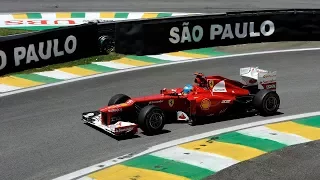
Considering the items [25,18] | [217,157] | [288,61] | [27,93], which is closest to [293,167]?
[217,157]

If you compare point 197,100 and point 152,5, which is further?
point 152,5

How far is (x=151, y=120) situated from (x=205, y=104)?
60.6 inches

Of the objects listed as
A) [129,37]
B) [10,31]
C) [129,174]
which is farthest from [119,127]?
[10,31]

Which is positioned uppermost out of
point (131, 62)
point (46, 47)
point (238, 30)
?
point (238, 30)

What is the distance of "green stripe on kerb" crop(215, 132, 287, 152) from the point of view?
12.5 meters

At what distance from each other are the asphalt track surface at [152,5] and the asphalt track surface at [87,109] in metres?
12.0

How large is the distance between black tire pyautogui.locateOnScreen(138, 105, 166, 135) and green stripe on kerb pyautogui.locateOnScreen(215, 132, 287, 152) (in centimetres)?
139

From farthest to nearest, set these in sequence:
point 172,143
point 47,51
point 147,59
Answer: point 147,59, point 47,51, point 172,143

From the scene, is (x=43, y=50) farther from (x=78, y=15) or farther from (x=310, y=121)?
(x=78, y=15)

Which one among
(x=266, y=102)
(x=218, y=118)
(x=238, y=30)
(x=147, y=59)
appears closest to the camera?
(x=266, y=102)

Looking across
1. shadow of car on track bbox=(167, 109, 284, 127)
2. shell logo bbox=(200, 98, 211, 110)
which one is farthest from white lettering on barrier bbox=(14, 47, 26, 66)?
shell logo bbox=(200, 98, 211, 110)

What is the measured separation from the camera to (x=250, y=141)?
1292 cm

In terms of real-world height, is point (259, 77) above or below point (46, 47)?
below

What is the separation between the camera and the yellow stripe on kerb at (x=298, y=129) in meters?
13.3
